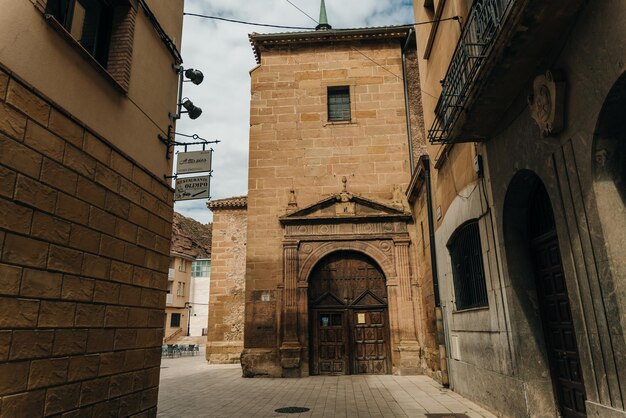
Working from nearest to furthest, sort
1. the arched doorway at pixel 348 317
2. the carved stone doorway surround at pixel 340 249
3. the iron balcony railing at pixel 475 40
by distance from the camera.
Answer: the iron balcony railing at pixel 475 40 → the carved stone doorway surround at pixel 340 249 → the arched doorway at pixel 348 317

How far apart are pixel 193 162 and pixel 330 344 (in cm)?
743

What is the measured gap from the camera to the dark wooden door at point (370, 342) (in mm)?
11977

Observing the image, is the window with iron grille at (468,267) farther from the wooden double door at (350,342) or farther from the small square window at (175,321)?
the small square window at (175,321)

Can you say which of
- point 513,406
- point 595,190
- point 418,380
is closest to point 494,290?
point 513,406

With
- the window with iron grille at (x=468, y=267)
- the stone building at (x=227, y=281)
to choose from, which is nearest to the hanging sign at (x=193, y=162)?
the window with iron grille at (x=468, y=267)

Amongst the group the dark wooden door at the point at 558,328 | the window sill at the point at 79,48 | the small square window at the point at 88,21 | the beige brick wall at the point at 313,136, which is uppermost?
the beige brick wall at the point at 313,136

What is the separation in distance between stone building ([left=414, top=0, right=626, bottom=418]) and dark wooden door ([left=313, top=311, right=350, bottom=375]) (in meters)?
4.47

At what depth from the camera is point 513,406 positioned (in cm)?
546

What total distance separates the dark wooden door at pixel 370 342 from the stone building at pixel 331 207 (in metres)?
0.03

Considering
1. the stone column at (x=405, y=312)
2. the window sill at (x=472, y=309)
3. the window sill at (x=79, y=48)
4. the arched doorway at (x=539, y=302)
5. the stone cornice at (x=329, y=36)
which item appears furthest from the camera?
the stone cornice at (x=329, y=36)

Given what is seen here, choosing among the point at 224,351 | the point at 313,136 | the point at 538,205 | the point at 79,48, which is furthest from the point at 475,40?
the point at 224,351

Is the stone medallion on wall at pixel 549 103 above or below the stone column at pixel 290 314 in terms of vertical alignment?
above

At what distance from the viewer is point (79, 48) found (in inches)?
186

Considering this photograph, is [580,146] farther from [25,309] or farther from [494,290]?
[25,309]
